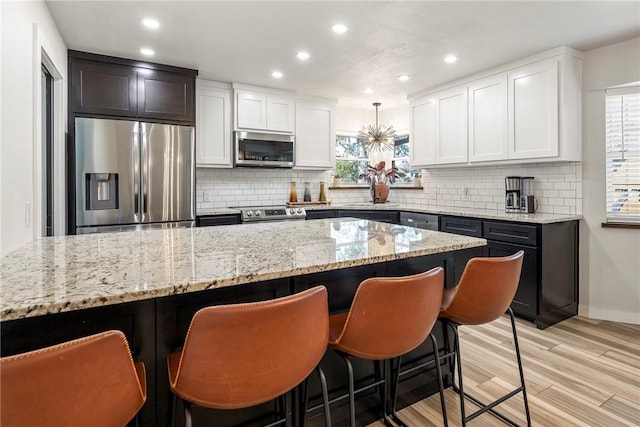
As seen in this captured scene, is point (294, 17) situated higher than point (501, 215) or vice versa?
point (294, 17)

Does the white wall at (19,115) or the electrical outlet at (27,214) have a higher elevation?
the white wall at (19,115)

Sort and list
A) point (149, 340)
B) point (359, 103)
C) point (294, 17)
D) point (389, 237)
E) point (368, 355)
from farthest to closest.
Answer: point (359, 103) < point (294, 17) < point (389, 237) < point (368, 355) < point (149, 340)

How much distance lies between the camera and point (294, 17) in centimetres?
259

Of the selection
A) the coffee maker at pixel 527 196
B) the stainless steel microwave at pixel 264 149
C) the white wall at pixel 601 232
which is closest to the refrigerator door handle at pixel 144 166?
the stainless steel microwave at pixel 264 149

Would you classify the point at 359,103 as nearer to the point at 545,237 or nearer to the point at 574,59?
the point at 574,59

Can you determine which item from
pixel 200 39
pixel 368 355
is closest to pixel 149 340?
pixel 368 355

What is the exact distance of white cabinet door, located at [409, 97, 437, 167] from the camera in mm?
4441

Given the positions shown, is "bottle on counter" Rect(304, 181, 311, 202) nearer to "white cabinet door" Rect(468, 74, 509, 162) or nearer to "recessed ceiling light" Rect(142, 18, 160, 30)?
"white cabinet door" Rect(468, 74, 509, 162)

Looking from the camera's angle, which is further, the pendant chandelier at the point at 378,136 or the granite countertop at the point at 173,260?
the pendant chandelier at the point at 378,136

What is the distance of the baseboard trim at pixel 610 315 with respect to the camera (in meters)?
3.12

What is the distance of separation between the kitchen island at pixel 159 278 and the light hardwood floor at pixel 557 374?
869 millimetres

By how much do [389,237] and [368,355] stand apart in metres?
0.78

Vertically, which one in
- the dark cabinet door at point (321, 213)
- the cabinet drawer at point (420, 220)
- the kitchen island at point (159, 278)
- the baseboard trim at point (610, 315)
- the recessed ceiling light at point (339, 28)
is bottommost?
the baseboard trim at point (610, 315)

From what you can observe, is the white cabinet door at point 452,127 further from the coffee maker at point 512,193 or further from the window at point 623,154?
the window at point 623,154
